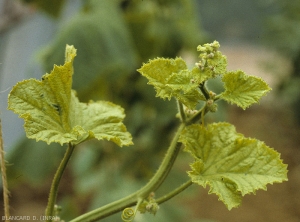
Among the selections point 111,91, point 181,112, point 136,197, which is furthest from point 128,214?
point 111,91

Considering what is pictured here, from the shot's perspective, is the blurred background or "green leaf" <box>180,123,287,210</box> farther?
the blurred background

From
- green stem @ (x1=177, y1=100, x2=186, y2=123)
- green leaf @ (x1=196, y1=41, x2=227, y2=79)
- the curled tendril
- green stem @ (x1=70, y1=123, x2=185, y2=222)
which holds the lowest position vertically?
the curled tendril

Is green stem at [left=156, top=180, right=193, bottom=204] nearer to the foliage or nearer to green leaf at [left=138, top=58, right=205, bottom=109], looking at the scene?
the foliage

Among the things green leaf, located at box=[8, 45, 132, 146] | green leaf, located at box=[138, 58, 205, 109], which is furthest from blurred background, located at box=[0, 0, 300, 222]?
green leaf, located at box=[138, 58, 205, 109]

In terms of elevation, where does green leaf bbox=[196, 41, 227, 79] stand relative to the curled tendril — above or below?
above

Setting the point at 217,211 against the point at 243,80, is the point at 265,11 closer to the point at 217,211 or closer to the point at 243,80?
the point at 217,211

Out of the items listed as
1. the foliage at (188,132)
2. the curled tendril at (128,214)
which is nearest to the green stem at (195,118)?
the foliage at (188,132)

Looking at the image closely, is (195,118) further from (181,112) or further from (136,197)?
(136,197)
